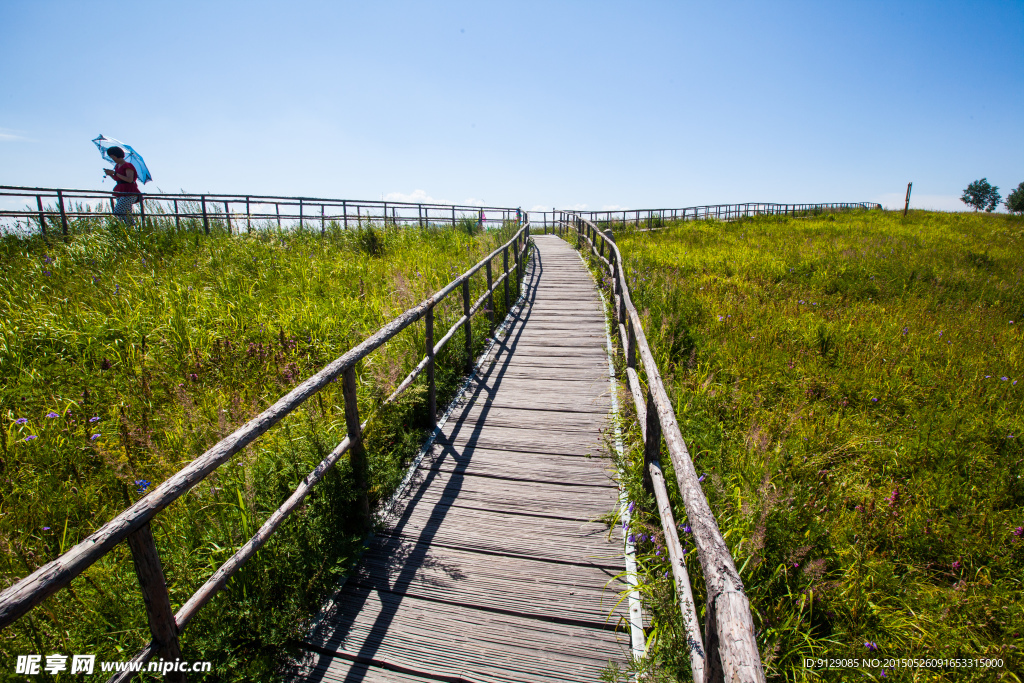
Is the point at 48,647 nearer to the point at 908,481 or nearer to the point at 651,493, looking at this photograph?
the point at 651,493

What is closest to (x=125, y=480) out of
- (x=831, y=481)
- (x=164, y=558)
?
(x=164, y=558)

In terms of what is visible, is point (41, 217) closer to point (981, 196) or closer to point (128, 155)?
point (128, 155)

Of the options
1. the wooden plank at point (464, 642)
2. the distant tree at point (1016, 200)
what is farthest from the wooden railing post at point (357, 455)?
the distant tree at point (1016, 200)

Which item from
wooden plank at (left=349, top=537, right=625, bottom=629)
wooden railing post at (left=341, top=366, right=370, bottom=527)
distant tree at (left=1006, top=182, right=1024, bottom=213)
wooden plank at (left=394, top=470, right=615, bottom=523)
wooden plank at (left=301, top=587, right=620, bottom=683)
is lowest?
wooden plank at (left=301, top=587, right=620, bottom=683)

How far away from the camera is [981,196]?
7762 centimetres

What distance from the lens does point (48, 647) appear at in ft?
6.40

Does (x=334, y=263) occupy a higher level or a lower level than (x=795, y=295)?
higher

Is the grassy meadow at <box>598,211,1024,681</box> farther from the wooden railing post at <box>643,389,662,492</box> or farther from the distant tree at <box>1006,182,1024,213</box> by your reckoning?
the distant tree at <box>1006,182,1024,213</box>

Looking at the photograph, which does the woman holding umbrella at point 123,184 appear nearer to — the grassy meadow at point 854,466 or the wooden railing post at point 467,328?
the wooden railing post at point 467,328

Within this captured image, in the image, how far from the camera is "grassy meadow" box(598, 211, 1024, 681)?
7.73 feet

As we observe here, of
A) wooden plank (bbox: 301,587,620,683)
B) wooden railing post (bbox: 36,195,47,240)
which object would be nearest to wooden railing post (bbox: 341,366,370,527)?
wooden plank (bbox: 301,587,620,683)

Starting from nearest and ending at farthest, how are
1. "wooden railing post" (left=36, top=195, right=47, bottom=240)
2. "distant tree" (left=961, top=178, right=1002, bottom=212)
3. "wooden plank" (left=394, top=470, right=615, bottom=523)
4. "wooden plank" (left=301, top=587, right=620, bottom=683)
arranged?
"wooden plank" (left=301, top=587, right=620, bottom=683) → "wooden plank" (left=394, top=470, right=615, bottom=523) → "wooden railing post" (left=36, top=195, right=47, bottom=240) → "distant tree" (left=961, top=178, right=1002, bottom=212)

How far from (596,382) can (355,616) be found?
3.64 m

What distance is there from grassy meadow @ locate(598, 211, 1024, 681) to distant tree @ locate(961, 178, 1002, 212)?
99436mm
